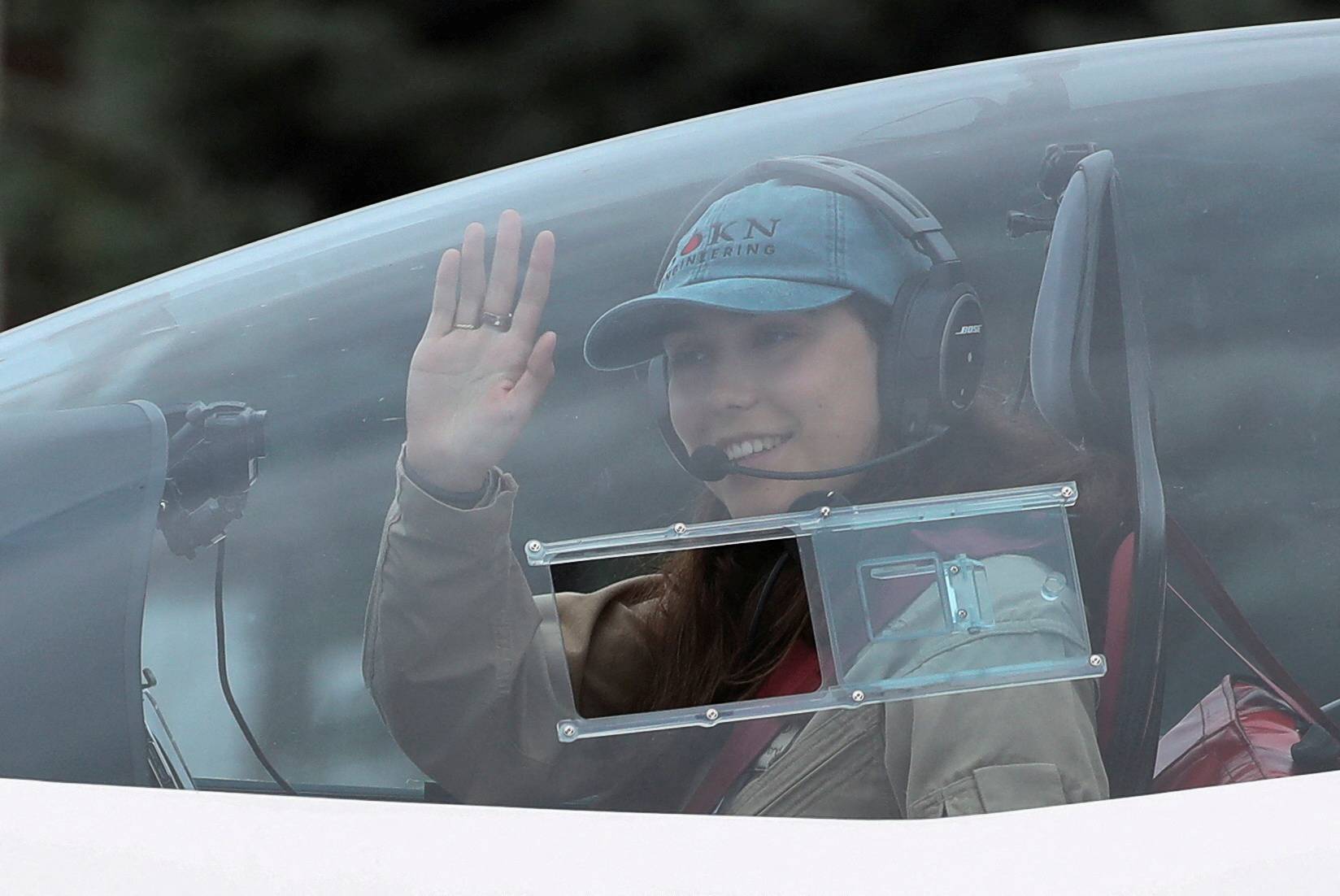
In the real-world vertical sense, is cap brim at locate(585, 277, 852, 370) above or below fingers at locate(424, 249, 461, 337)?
below

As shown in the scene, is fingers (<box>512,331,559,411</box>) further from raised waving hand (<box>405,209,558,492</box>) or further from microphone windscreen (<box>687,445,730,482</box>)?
microphone windscreen (<box>687,445,730,482</box>)

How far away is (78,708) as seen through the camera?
85 centimetres

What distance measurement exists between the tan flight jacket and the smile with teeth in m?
0.13

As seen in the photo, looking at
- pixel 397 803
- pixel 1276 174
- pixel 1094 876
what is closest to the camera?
pixel 1094 876

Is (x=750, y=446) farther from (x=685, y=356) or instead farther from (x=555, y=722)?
(x=555, y=722)

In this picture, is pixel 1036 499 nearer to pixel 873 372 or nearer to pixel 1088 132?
pixel 873 372

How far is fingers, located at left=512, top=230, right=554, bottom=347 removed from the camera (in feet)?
2.88

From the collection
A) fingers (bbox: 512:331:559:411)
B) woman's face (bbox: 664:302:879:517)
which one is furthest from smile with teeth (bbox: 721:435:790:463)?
fingers (bbox: 512:331:559:411)

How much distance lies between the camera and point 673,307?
87cm

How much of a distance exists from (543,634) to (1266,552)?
0.45 m

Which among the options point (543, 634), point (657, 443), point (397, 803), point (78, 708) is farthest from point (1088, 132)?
point (78, 708)

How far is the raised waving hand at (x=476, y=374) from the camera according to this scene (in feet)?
2.78

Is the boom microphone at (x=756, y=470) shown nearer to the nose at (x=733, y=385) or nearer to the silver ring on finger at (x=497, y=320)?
the nose at (x=733, y=385)

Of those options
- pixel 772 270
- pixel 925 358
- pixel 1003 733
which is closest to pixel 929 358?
pixel 925 358
